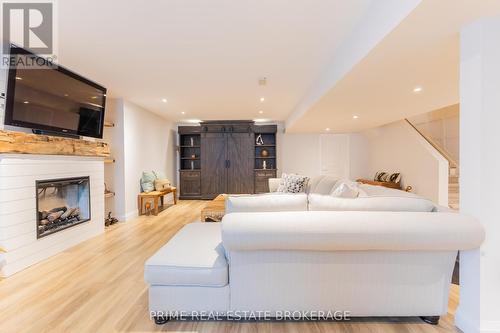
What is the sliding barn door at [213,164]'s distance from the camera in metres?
7.24

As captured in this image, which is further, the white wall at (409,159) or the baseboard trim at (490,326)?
the white wall at (409,159)

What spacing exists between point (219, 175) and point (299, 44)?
5.15 m

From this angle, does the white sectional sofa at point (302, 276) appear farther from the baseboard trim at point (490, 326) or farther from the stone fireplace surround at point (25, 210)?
the stone fireplace surround at point (25, 210)

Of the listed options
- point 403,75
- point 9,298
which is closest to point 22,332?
point 9,298

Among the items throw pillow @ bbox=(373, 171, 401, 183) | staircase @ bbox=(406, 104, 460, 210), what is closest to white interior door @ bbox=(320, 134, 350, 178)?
throw pillow @ bbox=(373, 171, 401, 183)

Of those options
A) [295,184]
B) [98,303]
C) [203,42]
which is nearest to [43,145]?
[98,303]

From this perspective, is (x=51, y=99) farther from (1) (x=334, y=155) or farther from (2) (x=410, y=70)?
(1) (x=334, y=155)

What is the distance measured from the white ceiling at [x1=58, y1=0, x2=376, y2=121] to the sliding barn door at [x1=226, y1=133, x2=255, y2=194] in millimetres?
2943

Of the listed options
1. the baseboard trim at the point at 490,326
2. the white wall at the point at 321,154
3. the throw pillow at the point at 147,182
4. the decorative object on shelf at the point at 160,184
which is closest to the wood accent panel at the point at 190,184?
the decorative object on shelf at the point at 160,184

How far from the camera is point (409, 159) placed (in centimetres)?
568

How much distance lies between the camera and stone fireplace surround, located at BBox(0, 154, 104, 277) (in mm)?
2467

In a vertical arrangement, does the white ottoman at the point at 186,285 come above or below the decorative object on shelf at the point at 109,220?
above

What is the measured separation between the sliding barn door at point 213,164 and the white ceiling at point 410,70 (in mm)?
3184

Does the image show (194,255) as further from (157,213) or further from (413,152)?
(413,152)
